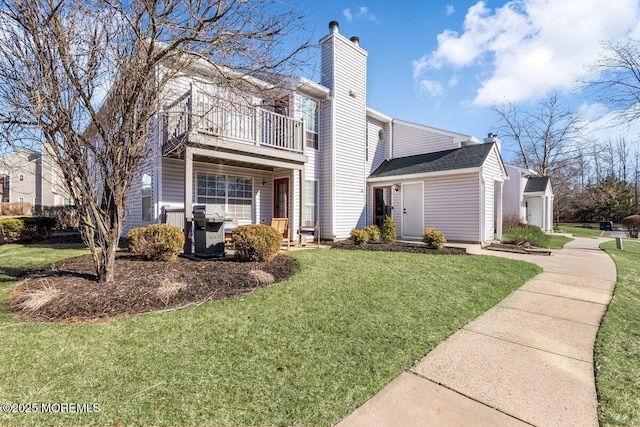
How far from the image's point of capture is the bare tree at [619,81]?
13555mm

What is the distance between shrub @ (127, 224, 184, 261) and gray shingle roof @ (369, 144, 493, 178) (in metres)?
9.18

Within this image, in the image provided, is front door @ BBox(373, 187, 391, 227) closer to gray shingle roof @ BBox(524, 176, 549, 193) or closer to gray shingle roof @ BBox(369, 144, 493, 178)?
gray shingle roof @ BBox(369, 144, 493, 178)

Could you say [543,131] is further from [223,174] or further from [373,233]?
[223,174]

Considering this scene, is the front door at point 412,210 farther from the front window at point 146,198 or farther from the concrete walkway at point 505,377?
the front window at point 146,198

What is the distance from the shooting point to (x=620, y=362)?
285 cm

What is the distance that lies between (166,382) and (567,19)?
1418 cm

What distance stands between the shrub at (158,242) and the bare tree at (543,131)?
32.9 m

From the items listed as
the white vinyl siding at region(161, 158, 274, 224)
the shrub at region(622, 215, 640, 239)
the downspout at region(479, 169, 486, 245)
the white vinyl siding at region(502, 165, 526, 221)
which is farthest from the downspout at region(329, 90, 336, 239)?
the shrub at region(622, 215, 640, 239)

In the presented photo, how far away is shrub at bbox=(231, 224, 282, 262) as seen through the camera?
20.1 feet

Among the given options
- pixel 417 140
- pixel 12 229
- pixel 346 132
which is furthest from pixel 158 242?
pixel 417 140

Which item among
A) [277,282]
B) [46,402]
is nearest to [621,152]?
[277,282]

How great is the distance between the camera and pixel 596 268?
7.11 m

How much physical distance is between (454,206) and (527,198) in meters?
13.4

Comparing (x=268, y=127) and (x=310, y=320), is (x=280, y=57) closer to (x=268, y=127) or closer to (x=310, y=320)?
(x=310, y=320)
